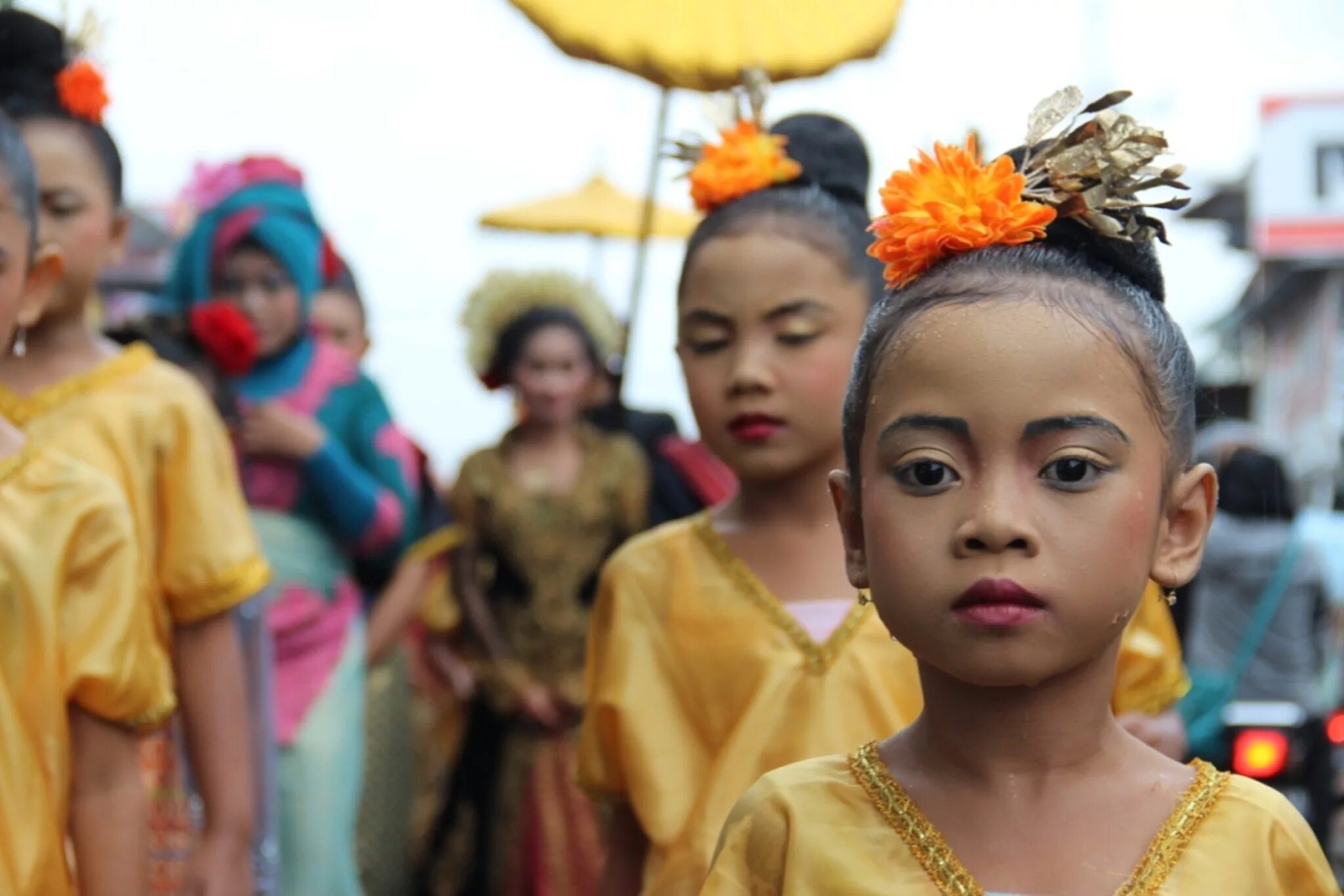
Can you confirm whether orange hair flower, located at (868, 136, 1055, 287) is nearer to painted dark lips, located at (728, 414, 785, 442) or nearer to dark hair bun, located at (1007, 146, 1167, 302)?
dark hair bun, located at (1007, 146, 1167, 302)

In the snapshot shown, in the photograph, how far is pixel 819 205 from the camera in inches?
134

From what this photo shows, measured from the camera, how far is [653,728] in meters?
3.18

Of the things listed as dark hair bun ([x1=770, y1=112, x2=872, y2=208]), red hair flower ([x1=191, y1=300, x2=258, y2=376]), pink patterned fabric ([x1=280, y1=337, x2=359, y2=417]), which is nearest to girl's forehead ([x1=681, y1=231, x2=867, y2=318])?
dark hair bun ([x1=770, y1=112, x2=872, y2=208])

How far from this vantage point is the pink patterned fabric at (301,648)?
505 cm

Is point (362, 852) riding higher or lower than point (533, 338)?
lower

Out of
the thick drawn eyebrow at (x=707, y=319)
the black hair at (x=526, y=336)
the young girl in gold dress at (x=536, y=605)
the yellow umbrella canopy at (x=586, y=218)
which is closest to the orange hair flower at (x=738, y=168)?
the thick drawn eyebrow at (x=707, y=319)

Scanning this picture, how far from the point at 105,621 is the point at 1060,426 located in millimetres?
1506

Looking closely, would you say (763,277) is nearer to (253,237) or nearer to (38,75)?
(38,75)

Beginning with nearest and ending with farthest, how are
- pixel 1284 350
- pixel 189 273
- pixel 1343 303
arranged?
pixel 189 273 → pixel 1343 303 → pixel 1284 350

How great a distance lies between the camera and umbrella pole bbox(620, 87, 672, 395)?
16.4 feet

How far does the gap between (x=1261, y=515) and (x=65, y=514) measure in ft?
16.7

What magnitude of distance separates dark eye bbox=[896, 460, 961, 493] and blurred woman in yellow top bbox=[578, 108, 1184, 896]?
3.34 ft

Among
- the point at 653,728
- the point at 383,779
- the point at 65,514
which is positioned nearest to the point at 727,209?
the point at 653,728

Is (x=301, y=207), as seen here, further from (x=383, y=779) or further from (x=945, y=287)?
(x=945, y=287)
